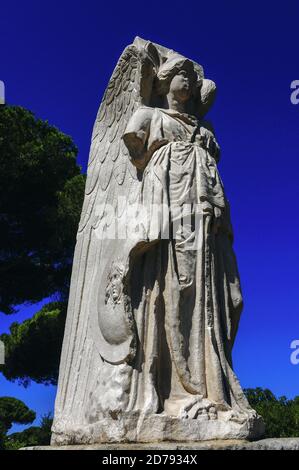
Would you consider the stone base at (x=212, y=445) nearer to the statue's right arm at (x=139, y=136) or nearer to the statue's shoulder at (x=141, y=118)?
the statue's right arm at (x=139, y=136)

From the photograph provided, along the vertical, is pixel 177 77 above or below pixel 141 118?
above

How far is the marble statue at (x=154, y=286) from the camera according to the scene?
437cm

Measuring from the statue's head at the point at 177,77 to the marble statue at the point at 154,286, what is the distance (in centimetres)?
1

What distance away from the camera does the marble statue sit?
4.37m

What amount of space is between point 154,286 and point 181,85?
6.95 feet

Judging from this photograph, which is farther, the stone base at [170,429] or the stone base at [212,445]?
the stone base at [170,429]

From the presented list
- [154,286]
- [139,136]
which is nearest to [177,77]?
[139,136]

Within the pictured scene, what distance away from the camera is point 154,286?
4.77 metres

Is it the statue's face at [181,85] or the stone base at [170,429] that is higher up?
the statue's face at [181,85]

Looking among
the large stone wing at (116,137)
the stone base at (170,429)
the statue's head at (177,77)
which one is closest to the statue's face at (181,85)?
the statue's head at (177,77)

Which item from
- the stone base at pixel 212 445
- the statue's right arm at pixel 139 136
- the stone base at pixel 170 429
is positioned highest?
the statue's right arm at pixel 139 136

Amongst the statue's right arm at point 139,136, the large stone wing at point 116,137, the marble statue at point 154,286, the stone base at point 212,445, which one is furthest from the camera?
the large stone wing at point 116,137

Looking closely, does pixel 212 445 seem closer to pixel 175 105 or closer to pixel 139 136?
pixel 139 136

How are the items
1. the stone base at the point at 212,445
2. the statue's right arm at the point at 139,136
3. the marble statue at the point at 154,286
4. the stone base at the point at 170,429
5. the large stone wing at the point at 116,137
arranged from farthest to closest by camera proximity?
the large stone wing at the point at 116,137 < the statue's right arm at the point at 139,136 < the marble statue at the point at 154,286 < the stone base at the point at 170,429 < the stone base at the point at 212,445
